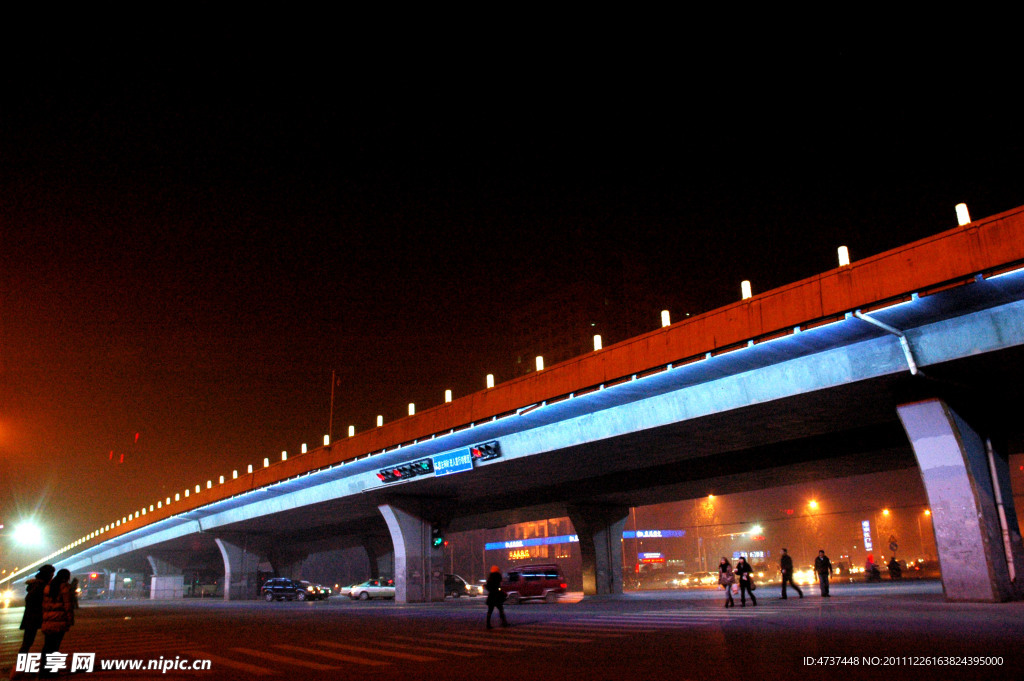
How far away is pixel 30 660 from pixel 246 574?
5800cm

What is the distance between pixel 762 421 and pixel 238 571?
5644cm

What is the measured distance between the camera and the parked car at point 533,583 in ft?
118

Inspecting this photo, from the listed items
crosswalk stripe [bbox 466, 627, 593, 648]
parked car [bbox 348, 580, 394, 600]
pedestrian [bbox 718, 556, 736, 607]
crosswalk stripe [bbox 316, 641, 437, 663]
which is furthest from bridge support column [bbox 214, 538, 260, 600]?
crosswalk stripe [bbox 466, 627, 593, 648]

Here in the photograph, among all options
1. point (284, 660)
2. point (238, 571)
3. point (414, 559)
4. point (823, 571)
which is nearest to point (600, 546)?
point (414, 559)

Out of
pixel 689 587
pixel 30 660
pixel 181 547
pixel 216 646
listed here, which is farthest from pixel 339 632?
pixel 181 547

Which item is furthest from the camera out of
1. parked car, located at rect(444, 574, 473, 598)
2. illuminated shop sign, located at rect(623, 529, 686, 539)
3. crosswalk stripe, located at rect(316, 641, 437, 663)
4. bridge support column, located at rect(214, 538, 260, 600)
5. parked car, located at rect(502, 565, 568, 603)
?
illuminated shop sign, located at rect(623, 529, 686, 539)

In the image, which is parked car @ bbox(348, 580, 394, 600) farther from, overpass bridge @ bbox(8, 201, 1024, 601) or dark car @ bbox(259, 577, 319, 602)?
overpass bridge @ bbox(8, 201, 1024, 601)

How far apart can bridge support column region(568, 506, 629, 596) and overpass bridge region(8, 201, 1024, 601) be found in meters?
0.12

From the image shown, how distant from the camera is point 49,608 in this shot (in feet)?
37.5

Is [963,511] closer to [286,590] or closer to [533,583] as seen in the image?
[533,583]

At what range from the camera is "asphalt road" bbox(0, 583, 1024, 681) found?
32.1ft

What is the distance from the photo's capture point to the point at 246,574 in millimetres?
66125

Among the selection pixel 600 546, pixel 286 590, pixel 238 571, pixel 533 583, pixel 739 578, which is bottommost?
pixel 286 590

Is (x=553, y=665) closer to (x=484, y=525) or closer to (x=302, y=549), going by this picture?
(x=484, y=525)
